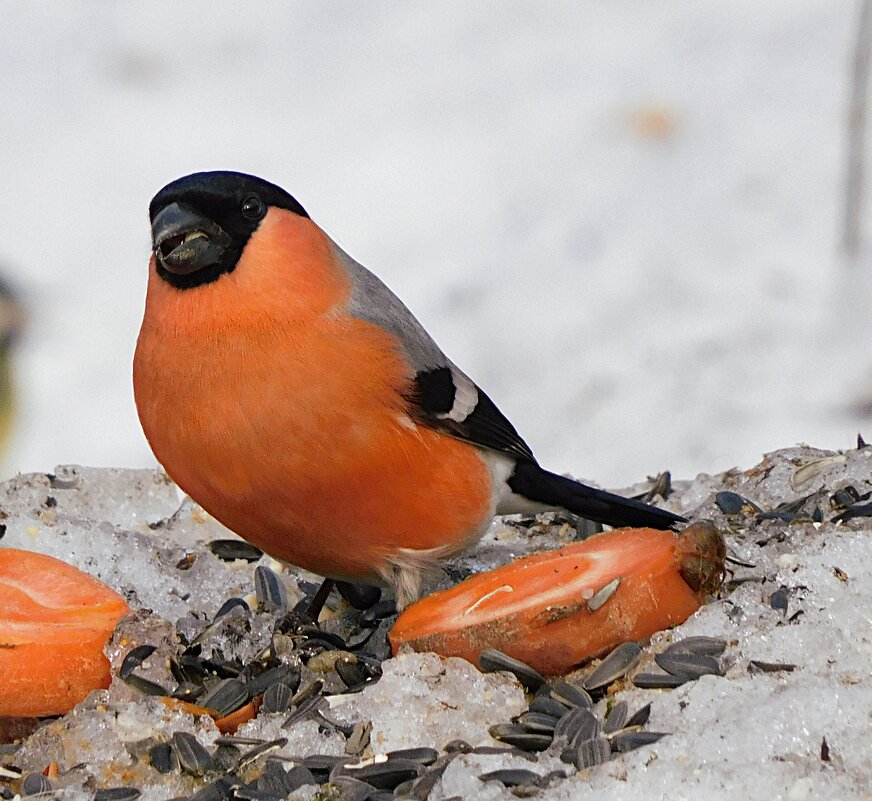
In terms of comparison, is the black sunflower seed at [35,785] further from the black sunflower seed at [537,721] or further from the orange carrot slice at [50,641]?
the black sunflower seed at [537,721]

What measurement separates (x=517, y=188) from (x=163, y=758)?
4.92 m

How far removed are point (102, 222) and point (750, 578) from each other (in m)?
A: 4.87

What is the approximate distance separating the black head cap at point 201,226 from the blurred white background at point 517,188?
2901 millimetres

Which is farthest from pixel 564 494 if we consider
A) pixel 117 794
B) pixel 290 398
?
pixel 117 794

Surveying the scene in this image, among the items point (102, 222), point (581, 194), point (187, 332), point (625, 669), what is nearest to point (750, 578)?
point (625, 669)

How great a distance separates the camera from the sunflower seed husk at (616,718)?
2363mm

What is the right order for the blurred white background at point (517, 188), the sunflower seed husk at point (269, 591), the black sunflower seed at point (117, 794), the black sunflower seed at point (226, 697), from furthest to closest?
the blurred white background at point (517, 188) → the sunflower seed husk at point (269, 591) → the black sunflower seed at point (226, 697) → the black sunflower seed at point (117, 794)

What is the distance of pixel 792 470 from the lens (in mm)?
3525

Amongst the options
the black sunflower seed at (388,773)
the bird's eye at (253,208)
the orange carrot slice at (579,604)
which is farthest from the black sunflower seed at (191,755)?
the bird's eye at (253,208)

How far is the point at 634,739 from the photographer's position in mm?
2271

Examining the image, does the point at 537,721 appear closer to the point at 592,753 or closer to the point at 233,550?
the point at 592,753

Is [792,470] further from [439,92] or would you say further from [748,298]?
[439,92]

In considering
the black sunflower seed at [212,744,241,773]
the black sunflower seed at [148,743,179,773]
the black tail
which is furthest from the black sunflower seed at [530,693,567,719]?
the black tail

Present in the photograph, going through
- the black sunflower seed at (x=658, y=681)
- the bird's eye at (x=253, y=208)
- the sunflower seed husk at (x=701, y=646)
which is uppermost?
the bird's eye at (x=253, y=208)
